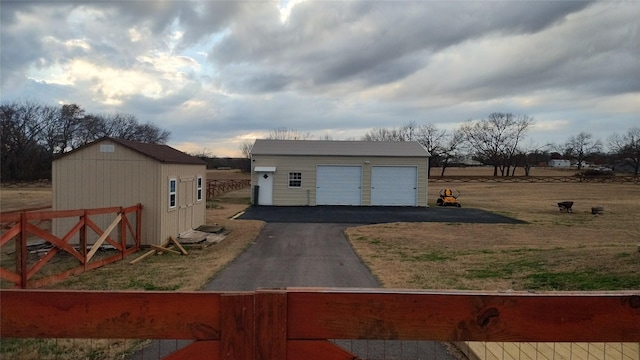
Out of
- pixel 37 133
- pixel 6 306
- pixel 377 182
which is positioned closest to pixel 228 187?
pixel 377 182

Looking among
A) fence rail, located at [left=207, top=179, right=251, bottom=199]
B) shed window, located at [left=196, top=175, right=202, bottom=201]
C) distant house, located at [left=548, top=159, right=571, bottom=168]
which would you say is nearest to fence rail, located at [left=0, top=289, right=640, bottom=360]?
shed window, located at [left=196, top=175, right=202, bottom=201]

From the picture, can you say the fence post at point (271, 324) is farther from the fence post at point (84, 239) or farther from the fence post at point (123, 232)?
the fence post at point (123, 232)

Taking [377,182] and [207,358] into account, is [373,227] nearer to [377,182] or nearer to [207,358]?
[377,182]

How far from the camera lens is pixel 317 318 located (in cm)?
182

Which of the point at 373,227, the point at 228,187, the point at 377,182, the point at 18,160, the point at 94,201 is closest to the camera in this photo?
the point at 94,201

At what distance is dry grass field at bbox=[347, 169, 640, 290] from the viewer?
7355 mm

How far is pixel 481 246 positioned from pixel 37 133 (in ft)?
189

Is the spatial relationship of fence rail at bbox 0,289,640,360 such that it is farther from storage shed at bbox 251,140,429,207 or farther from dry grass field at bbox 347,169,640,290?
storage shed at bbox 251,140,429,207

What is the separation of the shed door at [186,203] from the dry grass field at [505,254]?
5.20 metres

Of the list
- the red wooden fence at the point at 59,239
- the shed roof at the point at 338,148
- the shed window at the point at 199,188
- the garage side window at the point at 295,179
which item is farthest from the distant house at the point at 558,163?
the red wooden fence at the point at 59,239

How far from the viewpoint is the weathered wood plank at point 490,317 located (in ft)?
6.00

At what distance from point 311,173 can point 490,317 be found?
24.4 metres

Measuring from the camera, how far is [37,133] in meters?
53.4

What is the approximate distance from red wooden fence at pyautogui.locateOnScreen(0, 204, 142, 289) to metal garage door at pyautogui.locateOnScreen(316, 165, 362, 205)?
15.6m
